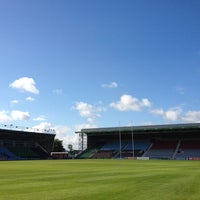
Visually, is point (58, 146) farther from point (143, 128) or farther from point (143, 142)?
point (143, 128)

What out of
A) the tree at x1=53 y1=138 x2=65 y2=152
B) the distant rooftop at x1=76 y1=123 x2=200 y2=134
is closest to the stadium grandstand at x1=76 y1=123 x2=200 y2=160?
the distant rooftop at x1=76 y1=123 x2=200 y2=134

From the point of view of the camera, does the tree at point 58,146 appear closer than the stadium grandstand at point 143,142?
No

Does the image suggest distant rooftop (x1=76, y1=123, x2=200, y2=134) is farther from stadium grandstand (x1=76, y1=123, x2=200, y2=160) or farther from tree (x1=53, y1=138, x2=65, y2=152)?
tree (x1=53, y1=138, x2=65, y2=152)

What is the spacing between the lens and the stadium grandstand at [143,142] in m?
109

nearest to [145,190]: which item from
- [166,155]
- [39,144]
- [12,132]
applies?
[166,155]

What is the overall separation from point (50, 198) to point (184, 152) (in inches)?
3755

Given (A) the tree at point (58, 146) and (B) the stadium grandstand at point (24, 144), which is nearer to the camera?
(B) the stadium grandstand at point (24, 144)

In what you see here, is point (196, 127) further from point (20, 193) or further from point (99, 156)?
point (20, 193)

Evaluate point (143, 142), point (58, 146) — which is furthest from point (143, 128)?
point (58, 146)

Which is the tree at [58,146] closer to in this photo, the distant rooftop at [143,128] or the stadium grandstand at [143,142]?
the stadium grandstand at [143,142]

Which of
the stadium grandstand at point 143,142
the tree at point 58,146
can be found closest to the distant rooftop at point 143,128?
the stadium grandstand at point 143,142

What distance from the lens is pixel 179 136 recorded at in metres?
120

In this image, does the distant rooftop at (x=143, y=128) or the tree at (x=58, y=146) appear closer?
the distant rooftop at (x=143, y=128)

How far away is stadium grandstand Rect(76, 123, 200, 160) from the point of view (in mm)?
109250
